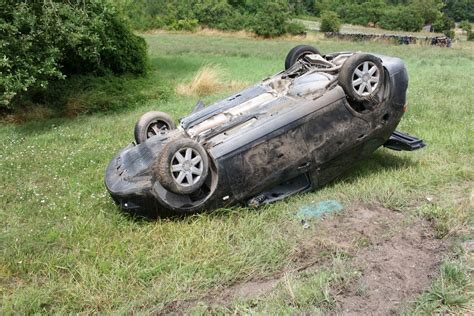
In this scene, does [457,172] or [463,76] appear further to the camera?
[463,76]

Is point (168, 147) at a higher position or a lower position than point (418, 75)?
higher

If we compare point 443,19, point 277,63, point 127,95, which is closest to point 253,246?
point 127,95

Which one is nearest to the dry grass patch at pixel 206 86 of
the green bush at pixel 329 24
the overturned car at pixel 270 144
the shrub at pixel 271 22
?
the overturned car at pixel 270 144

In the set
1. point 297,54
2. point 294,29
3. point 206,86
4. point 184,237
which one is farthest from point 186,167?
point 294,29

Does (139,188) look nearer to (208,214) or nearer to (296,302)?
(208,214)

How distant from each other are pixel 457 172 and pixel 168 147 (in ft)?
12.1

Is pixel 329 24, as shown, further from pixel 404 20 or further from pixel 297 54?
pixel 297 54

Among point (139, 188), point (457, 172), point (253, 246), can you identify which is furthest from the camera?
point (457, 172)

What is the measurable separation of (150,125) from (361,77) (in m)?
2.69

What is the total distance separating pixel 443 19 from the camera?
53.6 m

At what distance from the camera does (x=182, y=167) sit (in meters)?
4.63

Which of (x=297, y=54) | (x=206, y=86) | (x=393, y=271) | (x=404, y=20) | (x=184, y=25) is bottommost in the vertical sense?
(x=404, y=20)

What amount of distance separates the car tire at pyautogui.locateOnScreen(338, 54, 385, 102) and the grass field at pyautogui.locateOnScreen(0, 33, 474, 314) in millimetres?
1112

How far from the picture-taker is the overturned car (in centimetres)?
473
